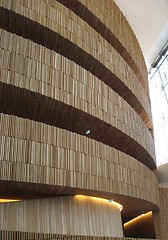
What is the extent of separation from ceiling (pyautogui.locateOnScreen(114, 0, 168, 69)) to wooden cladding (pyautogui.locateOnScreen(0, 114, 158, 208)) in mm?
10641

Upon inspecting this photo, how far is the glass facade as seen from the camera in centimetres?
2581

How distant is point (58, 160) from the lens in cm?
1141

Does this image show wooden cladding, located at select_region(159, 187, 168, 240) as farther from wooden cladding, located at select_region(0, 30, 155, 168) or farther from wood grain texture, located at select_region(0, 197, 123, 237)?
wood grain texture, located at select_region(0, 197, 123, 237)

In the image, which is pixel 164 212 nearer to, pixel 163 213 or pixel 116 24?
pixel 163 213

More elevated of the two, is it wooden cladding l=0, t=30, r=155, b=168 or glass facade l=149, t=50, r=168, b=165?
glass facade l=149, t=50, r=168, b=165

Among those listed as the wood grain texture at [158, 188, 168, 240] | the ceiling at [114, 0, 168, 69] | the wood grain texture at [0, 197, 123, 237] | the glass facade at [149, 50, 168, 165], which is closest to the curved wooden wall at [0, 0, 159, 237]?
the wood grain texture at [0, 197, 123, 237]

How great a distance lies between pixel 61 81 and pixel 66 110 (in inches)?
41.4

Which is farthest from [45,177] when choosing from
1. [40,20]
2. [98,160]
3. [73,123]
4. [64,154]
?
[40,20]

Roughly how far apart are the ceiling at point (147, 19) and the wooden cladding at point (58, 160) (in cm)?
1064

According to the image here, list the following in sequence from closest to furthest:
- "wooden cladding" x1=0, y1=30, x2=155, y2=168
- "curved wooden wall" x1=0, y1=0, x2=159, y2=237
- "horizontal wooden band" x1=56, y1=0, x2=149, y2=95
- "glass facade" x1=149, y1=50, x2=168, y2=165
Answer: "curved wooden wall" x1=0, y1=0, x2=159, y2=237 < "wooden cladding" x1=0, y1=30, x2=155, y2=168 < "horizontal wooden band" x1=56, y1=0, x2=149, y2=95 < "glass facade" x1=149, y1=50, x2=168, y2=165

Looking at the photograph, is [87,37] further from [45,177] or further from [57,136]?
[45,177]

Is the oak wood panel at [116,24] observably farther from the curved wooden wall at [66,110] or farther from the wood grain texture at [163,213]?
the wood grain texture at [163,213]

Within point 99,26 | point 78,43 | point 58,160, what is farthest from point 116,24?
point 58,160

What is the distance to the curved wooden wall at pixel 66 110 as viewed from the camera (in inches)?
433
